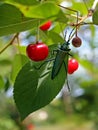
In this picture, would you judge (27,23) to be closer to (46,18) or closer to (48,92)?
(46,18)

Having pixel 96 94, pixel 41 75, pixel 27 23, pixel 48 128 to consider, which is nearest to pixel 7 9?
pixel 27 23

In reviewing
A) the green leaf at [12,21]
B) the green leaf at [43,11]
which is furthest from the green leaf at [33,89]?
the green leaf at [43,11]

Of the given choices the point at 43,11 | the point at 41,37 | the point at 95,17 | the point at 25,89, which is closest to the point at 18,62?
the point at 41,37

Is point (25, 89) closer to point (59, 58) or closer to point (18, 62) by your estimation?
point (59, 58)

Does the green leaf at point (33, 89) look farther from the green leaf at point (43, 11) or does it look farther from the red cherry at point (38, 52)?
the green leaf at point (43, 11)

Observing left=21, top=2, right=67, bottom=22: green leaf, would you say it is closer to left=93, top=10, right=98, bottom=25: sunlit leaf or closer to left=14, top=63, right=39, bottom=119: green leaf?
left=93, top=10, right=98, bottom=25: sunlit leaf

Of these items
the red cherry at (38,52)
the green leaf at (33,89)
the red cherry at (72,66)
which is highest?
the red cherry at (38,52)

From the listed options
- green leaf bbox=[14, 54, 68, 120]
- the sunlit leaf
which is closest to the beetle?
green leaf bbox=[14, 54, 68, 120]
